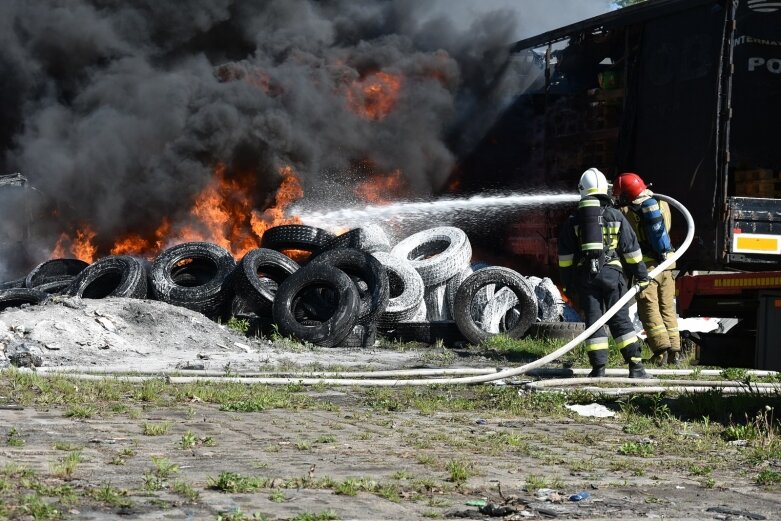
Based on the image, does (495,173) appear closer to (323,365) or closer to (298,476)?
(323,365)

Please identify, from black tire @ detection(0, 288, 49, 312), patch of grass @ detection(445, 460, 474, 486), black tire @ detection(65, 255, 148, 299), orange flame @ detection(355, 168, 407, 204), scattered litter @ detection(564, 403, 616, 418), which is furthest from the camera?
orange flame @ detection(355, 168, 407, 204)

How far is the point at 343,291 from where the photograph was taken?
1227cm

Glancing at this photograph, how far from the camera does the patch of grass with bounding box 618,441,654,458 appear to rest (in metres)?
5.12

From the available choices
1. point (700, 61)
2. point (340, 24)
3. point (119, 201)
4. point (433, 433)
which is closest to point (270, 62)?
point (340, 24)

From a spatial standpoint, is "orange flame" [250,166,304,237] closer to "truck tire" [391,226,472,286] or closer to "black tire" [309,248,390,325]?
"truck tire" [391,226,472,286]

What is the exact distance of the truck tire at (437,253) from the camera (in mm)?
14367

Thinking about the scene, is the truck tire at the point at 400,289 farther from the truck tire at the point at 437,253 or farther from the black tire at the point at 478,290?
the black tire at the point at 478,290

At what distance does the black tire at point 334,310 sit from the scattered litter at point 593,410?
5.39 meters

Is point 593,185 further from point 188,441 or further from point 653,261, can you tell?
point 188,441

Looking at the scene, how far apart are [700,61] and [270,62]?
32.9ft

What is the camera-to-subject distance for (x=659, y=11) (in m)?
13.2

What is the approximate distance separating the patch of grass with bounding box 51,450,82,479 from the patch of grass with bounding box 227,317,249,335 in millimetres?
8172

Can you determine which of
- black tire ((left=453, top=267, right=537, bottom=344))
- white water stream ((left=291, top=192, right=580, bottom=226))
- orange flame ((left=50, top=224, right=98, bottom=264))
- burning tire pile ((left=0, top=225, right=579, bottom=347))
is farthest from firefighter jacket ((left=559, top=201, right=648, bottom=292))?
orange flame ((left=50, top=224, right=98, bottom=264))

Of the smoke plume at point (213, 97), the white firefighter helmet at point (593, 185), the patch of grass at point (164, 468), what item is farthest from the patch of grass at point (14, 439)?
the smoke plume at point (213, 97)
